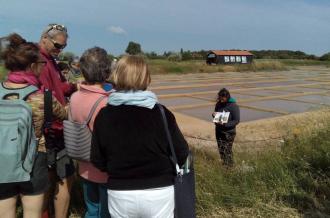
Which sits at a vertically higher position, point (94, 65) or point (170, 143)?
point (94, 65)

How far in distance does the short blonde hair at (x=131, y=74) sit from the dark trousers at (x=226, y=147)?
3.02 m

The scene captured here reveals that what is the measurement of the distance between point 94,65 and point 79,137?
53 cm

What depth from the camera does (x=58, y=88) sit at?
3279 millimetres

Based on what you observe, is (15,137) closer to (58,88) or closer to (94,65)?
(94,65)

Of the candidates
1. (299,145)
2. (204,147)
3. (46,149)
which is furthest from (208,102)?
(46,149)

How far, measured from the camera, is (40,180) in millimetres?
2674

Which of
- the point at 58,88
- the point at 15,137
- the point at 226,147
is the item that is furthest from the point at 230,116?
the point at 15,137

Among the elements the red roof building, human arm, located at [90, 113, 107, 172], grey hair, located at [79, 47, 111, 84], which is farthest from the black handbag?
the red roof building

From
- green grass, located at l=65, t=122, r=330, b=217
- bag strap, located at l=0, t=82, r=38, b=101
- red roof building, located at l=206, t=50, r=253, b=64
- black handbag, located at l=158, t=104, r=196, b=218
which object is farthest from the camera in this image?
red roof building, located at l=206, t=50, r=253, b=64

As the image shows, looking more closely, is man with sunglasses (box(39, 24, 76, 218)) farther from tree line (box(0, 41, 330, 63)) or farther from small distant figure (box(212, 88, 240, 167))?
tree line (box(0, 41, 330, 63))

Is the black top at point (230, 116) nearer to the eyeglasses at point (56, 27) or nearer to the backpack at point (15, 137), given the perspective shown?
the eyeglasses at point (56, 27)

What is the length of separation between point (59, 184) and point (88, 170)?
627mm

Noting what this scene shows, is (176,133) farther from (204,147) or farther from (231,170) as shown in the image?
(204,147)

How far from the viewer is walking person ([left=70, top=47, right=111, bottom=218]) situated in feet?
8.93
